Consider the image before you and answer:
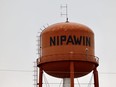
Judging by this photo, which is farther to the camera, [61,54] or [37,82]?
[37,82]

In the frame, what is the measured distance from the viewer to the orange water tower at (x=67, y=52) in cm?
4419

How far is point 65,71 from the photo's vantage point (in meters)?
44.5

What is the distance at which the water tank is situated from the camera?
44188 mm

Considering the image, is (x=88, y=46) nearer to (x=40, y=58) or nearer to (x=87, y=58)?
(x=87, y=58)

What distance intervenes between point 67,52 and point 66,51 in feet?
0.39

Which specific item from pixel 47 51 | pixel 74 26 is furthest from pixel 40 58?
pixel 74 26

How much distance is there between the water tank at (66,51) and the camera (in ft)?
145

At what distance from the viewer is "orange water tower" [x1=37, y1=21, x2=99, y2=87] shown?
44.2 metres

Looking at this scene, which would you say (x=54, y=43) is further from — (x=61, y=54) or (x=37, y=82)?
(x=37, y=82)

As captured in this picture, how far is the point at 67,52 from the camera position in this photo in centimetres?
4441

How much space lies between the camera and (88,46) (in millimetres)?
44938

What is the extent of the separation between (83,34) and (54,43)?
254 cm

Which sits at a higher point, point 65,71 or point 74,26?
point 74,26

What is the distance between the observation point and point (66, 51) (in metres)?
44.4
